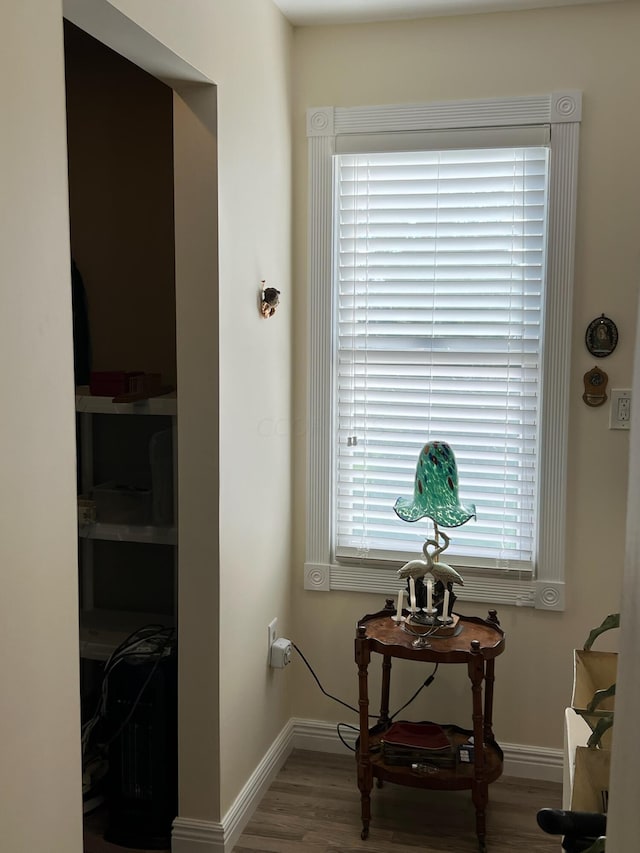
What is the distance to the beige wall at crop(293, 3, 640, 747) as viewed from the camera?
9.14 ft

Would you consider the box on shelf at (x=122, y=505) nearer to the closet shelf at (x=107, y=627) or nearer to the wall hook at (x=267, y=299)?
the closet shelf at (x=107, y=627)

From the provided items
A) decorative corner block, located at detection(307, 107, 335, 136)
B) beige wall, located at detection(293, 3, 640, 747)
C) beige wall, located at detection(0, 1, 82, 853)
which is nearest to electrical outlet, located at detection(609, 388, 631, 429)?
beige wall, located at detection(293, 3, 640, 747)

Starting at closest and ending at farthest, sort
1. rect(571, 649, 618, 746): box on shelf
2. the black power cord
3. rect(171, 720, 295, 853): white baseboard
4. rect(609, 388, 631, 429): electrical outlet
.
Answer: rect(571, 649, 618, 746): box on shelf, rect(171, 720, 295, 853): white baseboard, rect(609, 388, 631, 429): electrical outlet, the black power cord

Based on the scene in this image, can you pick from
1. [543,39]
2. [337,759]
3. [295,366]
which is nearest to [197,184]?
[295,366]

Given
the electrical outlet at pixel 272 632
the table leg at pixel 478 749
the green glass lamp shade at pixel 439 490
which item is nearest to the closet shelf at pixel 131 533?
the electrical outlet at pixel 272 632

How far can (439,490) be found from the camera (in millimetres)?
2732

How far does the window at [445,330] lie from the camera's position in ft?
9.48

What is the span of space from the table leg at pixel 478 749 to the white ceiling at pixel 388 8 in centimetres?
212

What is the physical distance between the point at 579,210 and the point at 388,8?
37.6 inches

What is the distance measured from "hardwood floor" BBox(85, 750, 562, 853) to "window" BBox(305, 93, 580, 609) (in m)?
0.69

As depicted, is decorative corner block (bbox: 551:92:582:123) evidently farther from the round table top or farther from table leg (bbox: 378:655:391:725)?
table leg (bbox: 378:655:391:725)

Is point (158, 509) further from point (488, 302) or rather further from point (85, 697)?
point (488, 302)

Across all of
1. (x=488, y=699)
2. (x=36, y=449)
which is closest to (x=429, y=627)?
(x=488, y=699)

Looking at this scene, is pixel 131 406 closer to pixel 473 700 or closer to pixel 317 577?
pixel 317 577
